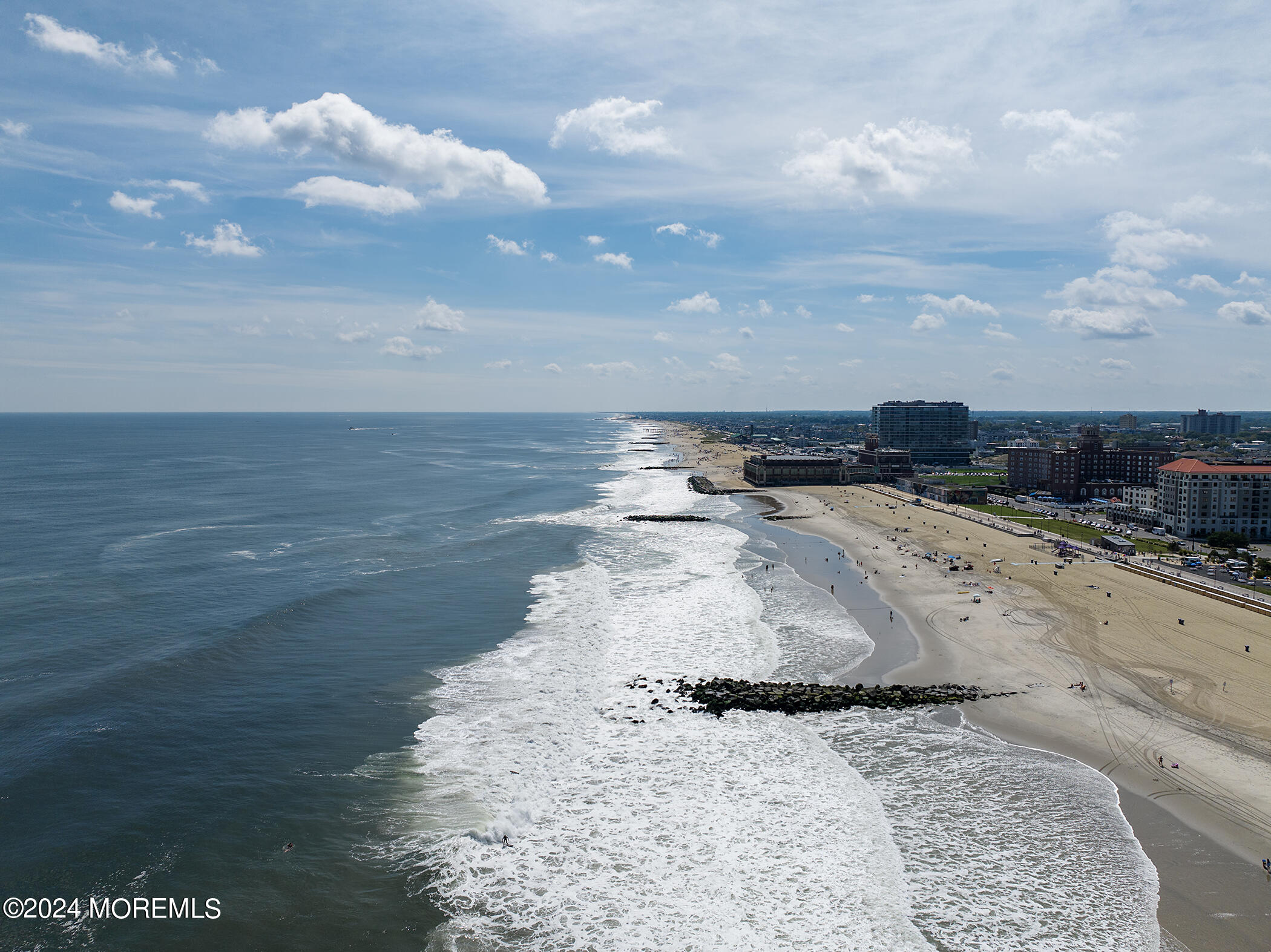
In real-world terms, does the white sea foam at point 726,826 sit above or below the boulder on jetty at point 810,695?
below

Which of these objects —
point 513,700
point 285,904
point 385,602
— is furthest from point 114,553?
point 285,904

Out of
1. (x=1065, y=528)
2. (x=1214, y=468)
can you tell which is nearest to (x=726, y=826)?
(x=1065, y=528)

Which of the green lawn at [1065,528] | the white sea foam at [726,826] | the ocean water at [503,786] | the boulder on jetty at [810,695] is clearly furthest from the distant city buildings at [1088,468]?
the white sea foam at [726,826]

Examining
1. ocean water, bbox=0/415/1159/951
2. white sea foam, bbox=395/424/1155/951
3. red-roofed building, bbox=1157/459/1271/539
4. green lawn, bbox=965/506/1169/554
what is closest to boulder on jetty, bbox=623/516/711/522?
ocean water, bbox=0/415/1159/951

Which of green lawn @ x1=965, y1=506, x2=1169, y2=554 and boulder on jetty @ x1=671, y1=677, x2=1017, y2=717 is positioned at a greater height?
green lawn @ x1=965, y1=506, x2=1169, y2=554

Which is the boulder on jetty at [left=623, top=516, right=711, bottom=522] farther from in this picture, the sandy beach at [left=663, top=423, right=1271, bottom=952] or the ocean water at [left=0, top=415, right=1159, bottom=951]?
the ocean water at [left=0, top=415, right=1159, bottom=951]

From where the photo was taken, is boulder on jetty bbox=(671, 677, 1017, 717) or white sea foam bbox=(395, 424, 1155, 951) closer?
white sea foam bbox=(395, 424, 1155, 951)

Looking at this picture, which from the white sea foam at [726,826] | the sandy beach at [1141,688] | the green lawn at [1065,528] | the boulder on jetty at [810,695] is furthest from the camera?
the green lawn at [1065,528]

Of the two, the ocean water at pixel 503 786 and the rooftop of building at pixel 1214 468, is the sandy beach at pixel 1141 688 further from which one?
the rooftop of building at pixel 1214 468
